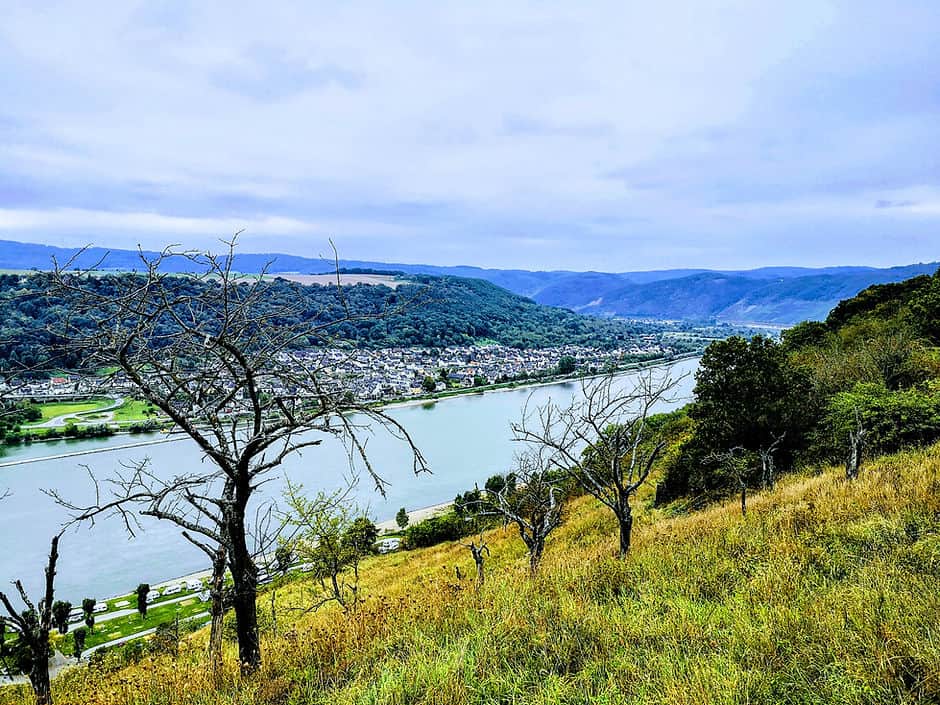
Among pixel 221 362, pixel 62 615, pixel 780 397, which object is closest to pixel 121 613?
pixel 62 615

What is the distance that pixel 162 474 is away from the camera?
35.7 meters

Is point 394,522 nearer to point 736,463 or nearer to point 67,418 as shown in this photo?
point 736,463

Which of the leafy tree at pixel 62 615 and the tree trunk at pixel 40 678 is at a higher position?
the tree trunk at pixel 40 678

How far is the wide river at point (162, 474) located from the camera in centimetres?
2630

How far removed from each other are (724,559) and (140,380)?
4161 millimetres

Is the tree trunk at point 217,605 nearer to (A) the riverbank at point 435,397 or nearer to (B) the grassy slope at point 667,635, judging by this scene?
(B) the grassy slope at point 667,635

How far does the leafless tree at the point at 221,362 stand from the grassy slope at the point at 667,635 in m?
0.70

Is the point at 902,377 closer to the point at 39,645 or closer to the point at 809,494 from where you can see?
the point at 809,494

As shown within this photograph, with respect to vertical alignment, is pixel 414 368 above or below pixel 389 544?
above

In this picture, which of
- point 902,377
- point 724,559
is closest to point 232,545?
point 724,559

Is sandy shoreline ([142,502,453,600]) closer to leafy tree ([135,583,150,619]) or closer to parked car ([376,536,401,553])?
parked car ([376,536,401,553])

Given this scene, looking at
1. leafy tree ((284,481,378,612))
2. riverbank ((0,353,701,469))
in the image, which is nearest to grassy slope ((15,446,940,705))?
leafy tree ((284,481,378,612))

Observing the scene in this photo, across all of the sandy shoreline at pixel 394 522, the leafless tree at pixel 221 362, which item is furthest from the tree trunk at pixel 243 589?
the sandy shoreline at pixel 394 522

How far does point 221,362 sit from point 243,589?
1.49 meters
